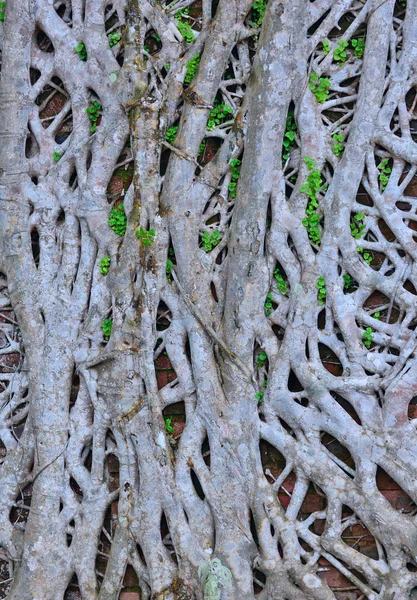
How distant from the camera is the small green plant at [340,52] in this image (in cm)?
327

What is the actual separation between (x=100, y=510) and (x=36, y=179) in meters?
1.71

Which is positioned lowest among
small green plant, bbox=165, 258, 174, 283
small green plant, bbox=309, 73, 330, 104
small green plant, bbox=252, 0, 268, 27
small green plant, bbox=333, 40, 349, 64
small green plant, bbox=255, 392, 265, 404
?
small green plant, bbox=255, 392, 265, 404

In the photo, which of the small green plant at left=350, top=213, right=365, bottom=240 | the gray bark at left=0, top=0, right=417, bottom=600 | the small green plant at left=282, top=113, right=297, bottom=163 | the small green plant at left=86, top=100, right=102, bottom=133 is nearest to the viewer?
the gray bark at left=0, top=0, right=417, bottom=600

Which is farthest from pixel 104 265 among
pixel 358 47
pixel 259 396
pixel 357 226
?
pixel 358 47

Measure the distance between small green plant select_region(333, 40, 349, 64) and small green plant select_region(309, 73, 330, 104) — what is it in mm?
133

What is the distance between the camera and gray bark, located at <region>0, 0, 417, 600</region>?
3070mm

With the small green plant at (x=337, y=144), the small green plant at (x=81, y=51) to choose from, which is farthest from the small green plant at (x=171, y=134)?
the small green plant at (x=337, y=144)

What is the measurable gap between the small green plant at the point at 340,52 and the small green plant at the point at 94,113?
3.99 feet

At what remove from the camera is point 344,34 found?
3281mm

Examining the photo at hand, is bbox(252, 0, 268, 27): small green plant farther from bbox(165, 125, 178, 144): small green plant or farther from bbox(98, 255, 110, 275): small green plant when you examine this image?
bbox(98, 255, 110, 275): small green plant

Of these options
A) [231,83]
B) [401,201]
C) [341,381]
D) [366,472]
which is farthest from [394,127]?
[366,472]

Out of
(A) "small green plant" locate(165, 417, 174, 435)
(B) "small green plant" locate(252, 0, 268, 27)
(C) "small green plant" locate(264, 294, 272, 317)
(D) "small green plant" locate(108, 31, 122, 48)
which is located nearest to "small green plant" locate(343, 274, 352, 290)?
(C) "small green plant" locate(264, 294, 272, 317)

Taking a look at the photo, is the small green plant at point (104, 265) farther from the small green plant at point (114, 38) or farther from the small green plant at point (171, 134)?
the small green plant at point (114, 38)

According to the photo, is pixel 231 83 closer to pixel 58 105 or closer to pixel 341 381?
pixel 58 105
